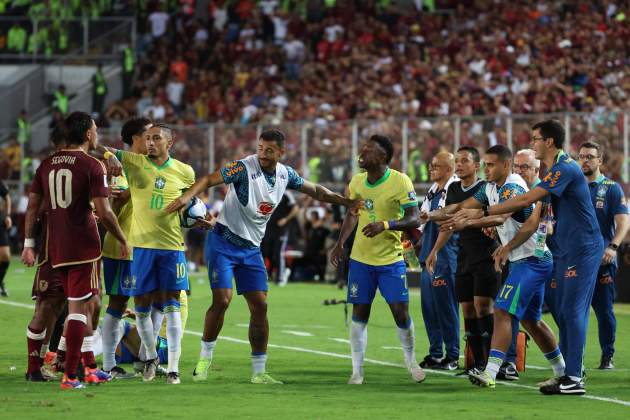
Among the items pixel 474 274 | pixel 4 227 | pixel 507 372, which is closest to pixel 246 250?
pixel 474 274

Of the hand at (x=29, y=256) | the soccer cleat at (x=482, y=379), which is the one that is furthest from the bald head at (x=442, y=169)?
the hand at (x=29, y=256)

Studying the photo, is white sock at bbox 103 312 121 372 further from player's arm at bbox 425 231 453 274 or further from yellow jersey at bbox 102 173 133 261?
player's arm at bbox 425 231 453 274

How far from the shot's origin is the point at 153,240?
38.5 ft

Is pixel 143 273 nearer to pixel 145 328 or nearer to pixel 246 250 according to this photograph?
pixel 145 328

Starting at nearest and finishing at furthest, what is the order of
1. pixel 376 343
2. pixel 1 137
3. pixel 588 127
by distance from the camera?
pixel 376 343 → pixel 588 127 → pixel 1 137

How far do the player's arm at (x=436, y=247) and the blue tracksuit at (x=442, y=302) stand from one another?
27cm

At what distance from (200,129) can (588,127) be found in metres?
10.1

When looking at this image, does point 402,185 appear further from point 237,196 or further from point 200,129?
point 200,129

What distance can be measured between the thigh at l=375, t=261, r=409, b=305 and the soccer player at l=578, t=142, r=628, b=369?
2.62 m

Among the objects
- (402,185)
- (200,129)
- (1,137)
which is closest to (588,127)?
(200,129)

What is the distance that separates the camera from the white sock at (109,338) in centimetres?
1192

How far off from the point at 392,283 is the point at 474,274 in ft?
3.53

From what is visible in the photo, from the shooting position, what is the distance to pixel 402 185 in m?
11.9

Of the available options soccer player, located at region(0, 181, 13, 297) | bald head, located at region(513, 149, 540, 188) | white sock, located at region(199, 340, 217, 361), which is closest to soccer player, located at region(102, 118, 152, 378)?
white sock, located at region(199, 340, 217, 361)
